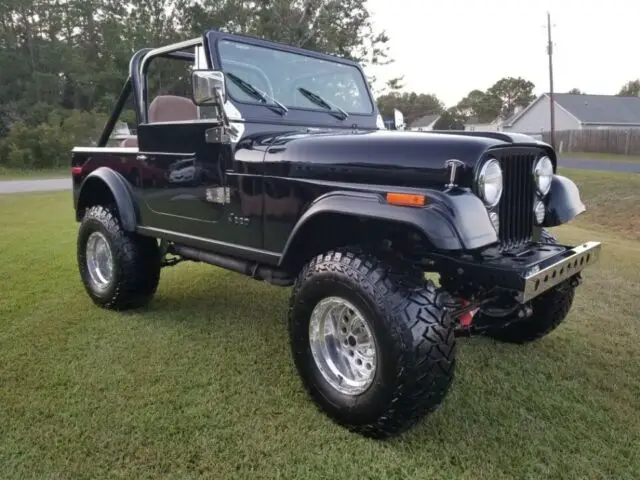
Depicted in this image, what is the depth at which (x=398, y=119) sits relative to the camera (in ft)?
14.2

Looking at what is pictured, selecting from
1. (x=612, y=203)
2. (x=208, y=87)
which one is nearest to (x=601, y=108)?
(x=612, y=203)

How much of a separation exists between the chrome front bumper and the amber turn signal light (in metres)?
0.54

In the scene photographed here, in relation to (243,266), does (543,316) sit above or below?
below

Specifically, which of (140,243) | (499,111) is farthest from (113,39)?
(499,111)

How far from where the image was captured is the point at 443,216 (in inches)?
83.5

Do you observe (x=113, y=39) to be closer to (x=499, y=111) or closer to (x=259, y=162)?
(x=259, y=162)

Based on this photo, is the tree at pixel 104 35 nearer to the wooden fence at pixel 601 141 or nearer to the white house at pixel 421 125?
the white house at pixel 421 125

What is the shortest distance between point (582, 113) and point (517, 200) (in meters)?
45.9

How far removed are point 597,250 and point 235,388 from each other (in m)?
2.09

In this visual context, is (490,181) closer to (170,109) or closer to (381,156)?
(381,156)

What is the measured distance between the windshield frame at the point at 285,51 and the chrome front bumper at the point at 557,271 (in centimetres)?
181

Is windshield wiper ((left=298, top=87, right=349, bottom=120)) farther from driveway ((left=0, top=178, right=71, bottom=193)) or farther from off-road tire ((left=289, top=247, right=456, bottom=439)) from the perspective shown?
driveway ((left=0, top=178, right=71, bottom=193))

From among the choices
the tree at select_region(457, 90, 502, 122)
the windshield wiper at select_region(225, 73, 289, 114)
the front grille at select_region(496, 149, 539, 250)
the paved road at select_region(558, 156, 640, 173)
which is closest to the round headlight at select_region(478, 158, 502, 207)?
the front grille at select_region(496, 149, 539, 250)

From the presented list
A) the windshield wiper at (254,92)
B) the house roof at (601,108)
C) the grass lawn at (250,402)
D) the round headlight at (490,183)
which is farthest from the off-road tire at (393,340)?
the house roof at (601,108)
